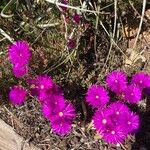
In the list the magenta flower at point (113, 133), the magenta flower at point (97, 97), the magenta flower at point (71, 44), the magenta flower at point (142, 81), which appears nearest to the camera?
the magenta flower at point (113, 133)

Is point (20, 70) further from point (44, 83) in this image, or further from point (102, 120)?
point (102, 120)

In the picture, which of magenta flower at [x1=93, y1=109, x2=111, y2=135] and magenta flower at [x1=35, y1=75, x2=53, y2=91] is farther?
magenta flower at [x1=35, y1=75, x2=53, y2=91]

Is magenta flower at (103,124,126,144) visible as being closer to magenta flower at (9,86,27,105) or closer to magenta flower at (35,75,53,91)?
magenta flower at (35,75,53,91)

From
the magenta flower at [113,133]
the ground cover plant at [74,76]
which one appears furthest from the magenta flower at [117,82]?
the magenta flower at [113,133]

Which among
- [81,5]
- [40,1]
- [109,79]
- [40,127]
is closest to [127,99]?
[109,79]

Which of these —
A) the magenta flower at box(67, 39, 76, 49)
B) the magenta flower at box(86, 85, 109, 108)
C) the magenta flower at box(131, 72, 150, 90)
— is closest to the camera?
the magenta flower at box(86, 85, 109, 108)

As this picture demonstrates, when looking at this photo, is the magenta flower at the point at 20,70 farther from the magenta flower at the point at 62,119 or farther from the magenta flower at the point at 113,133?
the magenta flower at the point at 113,133

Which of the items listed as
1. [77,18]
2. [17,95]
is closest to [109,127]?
[17,95]

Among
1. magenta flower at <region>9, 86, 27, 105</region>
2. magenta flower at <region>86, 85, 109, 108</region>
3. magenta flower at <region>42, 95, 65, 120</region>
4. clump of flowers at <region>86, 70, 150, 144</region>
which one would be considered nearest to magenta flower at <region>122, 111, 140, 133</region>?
clump of flowers at <region>86, 70, 150, 144</region>
